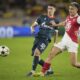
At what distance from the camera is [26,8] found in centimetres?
3538

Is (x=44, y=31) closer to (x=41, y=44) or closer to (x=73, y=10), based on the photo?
(x=41, y=44)

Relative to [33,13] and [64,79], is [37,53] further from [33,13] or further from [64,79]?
[33,13]

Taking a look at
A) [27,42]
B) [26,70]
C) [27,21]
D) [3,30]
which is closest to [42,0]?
[27,21]

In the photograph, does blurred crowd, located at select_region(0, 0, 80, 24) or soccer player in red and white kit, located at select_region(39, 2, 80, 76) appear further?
blurred crowd, located at select_region(0, 0, 80, 24)

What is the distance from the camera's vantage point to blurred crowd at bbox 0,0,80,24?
3403 cm

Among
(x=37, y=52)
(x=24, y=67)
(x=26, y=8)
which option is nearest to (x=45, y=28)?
(x=37, y=52)

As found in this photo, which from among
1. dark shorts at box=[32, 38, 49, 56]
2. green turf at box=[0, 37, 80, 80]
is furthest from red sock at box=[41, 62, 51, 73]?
dark shorts at box=[32, 38, 49, 56]

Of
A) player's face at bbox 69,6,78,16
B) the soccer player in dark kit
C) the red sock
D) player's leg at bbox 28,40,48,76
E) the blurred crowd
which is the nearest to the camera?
player's face at bbox 69,6,78,16

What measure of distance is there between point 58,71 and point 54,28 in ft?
5.05

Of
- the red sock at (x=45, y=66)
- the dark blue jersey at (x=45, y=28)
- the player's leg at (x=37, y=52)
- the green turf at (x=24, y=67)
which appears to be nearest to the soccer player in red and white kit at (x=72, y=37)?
the red sock at (x=45, y=66)

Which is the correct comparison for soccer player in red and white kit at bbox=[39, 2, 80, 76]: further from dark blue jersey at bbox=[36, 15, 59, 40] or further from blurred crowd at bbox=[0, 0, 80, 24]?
blurred crowd at bbox=[0, 0, 80, 24]

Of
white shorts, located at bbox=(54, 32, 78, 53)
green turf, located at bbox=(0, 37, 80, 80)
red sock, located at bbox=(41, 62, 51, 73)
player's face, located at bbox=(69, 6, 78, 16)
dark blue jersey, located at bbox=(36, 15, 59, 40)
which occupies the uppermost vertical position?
player's face, located at bbox=(69, 6, 78, 16)

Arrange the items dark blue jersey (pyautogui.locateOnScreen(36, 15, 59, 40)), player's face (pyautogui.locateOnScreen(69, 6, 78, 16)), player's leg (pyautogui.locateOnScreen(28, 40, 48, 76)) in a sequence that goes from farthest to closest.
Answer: dark blue jersey (pyautogui.locateOnScreen(36, 15, 59, 40)), player's leg (pyautogui.locateOnScreen(28, 40, 48, 76)), player's face (pyautogui.locateOnScreen(69, 6, 78, 16))

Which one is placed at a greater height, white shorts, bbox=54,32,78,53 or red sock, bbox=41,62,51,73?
white shorts, bbox=54,32,78,53
